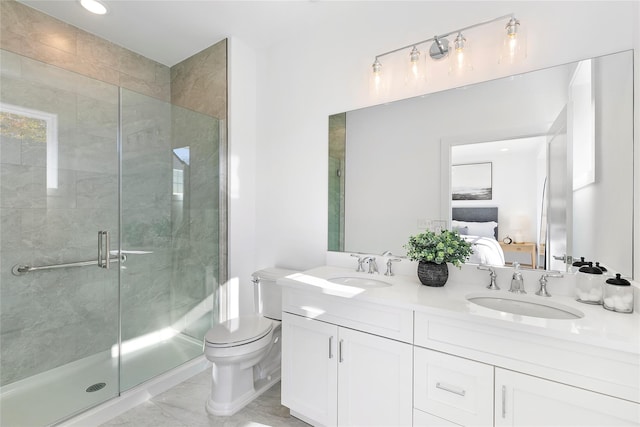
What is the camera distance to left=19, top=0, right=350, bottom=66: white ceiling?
191 cm

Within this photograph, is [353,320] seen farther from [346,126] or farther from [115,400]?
[115,400]

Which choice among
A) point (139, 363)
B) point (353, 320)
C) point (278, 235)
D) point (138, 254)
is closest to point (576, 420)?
point (353, 320)

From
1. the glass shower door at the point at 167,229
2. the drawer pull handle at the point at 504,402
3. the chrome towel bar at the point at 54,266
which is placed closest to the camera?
the drawer pull handle at the point at 504,402

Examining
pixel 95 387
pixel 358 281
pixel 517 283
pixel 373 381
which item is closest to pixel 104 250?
pixel 95 387

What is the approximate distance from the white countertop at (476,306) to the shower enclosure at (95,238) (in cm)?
128

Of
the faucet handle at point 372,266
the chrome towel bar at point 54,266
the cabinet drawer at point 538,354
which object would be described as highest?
the faucet handle at point 372,266

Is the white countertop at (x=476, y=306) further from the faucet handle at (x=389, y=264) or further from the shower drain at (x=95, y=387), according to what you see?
the shower drain at (x=95, y=387)

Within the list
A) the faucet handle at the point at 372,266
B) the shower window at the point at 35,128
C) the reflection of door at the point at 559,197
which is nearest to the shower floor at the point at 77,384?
the shower window at the point at 35,128

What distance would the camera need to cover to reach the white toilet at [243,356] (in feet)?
5.35

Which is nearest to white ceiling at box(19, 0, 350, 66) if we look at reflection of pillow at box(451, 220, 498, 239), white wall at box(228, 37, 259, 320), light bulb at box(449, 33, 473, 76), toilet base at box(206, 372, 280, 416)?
white wall at box(228, 37, 259, 320)

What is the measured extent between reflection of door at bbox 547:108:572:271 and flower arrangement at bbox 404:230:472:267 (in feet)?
1.16

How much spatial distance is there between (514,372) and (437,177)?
3.24ft

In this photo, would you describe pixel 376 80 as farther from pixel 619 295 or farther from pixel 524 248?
pixel 619 295

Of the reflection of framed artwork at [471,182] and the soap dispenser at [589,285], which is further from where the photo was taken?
the reflection of framed artwork at [471,182]
